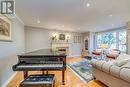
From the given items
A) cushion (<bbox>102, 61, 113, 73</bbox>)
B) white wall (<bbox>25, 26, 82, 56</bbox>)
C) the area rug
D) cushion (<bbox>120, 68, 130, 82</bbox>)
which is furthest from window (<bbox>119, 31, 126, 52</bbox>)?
cushion (<bbox>120, 68, 130, 82</bbox>)

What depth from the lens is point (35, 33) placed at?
28.7ft

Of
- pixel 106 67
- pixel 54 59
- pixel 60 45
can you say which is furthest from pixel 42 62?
pixel 60 45

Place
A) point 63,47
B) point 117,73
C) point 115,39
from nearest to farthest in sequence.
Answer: point 117,73
point 115,39
point 63,47

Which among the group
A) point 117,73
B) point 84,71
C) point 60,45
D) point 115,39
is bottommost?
point 84,71

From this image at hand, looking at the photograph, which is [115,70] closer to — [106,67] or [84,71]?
[106,67]

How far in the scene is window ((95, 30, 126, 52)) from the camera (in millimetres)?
7677

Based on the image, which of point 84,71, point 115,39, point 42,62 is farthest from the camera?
point 115,39

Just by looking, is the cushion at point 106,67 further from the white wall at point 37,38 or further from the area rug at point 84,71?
the white wall at point 37,38

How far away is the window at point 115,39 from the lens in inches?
302

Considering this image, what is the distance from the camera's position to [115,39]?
8438 mm

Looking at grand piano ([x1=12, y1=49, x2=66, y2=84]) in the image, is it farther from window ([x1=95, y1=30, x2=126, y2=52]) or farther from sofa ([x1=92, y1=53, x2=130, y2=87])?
window ([x1=95, y1=30, x2=126, y2=52])

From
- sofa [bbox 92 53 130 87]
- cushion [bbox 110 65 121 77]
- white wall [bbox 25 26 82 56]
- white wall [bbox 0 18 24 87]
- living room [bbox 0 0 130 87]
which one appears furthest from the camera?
white wall [bbox 25 26 82 56]

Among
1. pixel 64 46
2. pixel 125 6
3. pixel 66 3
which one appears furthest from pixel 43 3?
pixel 64 46

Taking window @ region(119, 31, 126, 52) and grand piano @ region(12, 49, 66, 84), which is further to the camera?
window @ region(119, 31, 126, 52)
